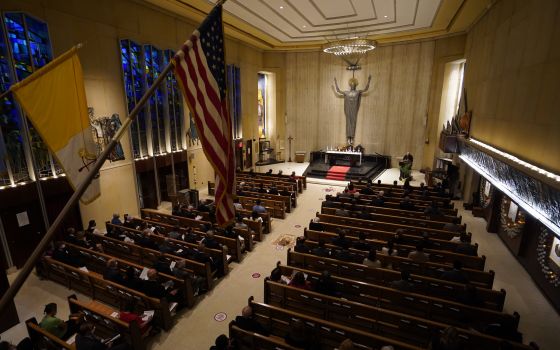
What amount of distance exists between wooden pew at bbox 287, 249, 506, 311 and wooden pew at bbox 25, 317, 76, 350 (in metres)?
4.12

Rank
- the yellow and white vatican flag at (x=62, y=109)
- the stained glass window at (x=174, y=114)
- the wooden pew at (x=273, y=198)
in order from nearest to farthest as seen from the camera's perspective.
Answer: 1. the yellow and white vatican flag at (x=62, y=109)
2. the wooden pew at (x=273, y=198)
3. the stained glass window at (x=174, y=114)

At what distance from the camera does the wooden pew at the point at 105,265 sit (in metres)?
5.76

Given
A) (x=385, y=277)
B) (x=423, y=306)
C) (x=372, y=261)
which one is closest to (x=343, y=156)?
(x=372, y=261)

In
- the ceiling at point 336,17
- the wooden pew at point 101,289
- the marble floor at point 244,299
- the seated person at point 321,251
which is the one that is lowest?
the marble floor at point 244,299

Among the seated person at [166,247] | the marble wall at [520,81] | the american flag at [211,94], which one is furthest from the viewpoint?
the seated person at [166,247]

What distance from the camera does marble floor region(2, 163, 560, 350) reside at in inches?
206

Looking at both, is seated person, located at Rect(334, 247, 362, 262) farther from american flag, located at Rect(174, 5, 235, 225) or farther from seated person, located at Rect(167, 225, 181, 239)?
seated person, located at Rect(167, 225, 181, 239)

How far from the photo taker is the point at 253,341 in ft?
14.0

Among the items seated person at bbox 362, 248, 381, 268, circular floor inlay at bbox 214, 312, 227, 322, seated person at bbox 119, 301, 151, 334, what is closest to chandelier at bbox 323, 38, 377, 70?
seated person at bbox 362, 248, 381, 268

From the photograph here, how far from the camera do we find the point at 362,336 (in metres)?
4.13

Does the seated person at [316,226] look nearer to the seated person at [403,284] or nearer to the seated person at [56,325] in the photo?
the seated person at [403,284]

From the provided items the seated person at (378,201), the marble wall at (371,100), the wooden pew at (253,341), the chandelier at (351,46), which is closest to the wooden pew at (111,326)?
the wooden pew at (253,341)

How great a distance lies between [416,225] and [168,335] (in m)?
6.84

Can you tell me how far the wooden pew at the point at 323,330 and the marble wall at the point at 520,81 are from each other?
467 centimetres
